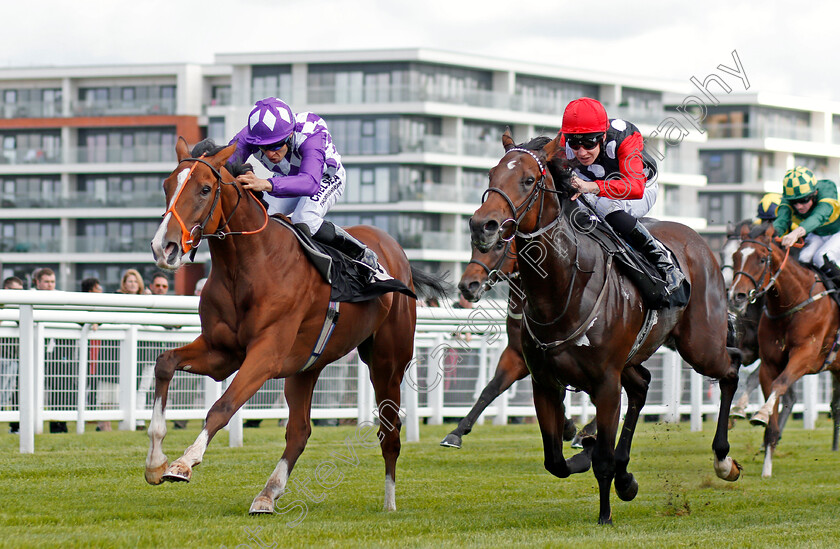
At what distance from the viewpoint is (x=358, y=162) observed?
49.6 metres

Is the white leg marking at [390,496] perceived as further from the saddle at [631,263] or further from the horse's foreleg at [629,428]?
the saddle at [631,263]

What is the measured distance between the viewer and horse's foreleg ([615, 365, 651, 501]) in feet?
20.0

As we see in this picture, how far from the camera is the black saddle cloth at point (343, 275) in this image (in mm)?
5977

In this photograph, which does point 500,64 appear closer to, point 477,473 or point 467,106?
point 467,106

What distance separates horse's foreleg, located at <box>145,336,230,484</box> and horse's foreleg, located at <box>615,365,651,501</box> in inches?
85.9

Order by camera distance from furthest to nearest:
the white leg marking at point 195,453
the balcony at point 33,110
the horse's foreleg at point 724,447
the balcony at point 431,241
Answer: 1. the balcony at point 33,110
2. the balcony at point 431,241
3. the horse's foreleg at point 724,447
4. the white leg marking at point 195,453

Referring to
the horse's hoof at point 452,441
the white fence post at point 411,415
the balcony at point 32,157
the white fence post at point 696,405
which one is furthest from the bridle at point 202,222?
the balcony at point 32,157

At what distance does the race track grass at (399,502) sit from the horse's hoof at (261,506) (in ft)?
0.27

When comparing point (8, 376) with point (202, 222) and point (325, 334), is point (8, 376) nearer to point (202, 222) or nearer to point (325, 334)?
point (325, 334)

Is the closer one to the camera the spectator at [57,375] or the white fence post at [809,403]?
the spectator at [57,375]

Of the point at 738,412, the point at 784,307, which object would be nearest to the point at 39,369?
the point at 738,412

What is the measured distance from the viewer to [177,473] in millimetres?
4723

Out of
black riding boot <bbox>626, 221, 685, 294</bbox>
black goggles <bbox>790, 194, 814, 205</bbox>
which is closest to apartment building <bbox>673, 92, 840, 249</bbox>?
black goggles <bbox>790, 194, 814, 205</bbox>

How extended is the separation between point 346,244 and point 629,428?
77.5 inches
